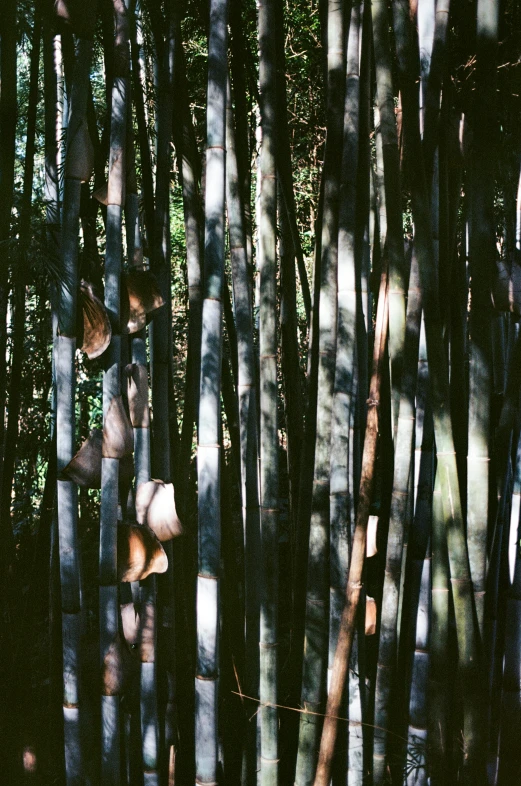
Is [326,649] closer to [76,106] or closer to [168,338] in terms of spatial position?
[168,338]

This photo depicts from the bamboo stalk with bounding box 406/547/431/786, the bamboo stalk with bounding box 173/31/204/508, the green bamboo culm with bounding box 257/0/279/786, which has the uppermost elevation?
the bamboo stalk with bounding box 173/31/204/508

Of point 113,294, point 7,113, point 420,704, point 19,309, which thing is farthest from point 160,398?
point 420,704

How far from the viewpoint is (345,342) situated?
1003mm

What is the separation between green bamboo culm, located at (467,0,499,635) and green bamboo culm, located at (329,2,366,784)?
0.18 m

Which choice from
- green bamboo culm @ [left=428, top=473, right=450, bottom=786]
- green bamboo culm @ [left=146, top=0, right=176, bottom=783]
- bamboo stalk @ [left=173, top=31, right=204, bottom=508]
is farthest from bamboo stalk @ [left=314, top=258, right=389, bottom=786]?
bamboo stalk @ [left=173, top=31, right=204, bottom=508]

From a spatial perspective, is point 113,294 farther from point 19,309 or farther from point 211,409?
point 19,309

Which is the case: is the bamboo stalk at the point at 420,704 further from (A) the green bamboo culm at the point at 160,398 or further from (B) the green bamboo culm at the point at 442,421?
(A) the green bamboo culm at the point at 160,398

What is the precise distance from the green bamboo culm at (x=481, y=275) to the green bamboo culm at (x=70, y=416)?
53 cm

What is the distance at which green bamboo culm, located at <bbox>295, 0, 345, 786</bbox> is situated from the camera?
40.6 inches

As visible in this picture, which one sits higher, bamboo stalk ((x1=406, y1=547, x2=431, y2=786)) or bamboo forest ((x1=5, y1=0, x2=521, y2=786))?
bamboo forest ((x1=5, y1=0, x2=521, y2=786))

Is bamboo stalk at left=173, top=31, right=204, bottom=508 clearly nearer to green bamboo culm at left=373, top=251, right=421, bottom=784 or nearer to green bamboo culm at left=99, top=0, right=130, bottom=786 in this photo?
green bamboo culm at left=99, top=0, right=130, bottom=786

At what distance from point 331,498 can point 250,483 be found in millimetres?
180

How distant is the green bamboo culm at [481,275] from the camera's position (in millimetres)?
884

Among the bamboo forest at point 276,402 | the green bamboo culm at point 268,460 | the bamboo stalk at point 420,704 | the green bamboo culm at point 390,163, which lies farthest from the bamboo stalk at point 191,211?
the bamboo stalk at point 420,704
